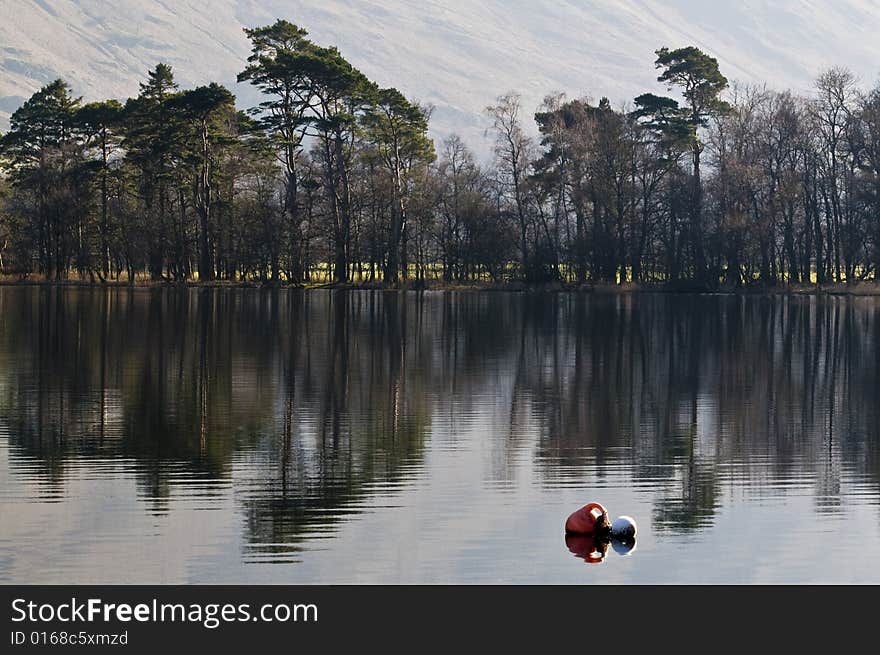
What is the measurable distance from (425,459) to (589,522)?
5.15 metres

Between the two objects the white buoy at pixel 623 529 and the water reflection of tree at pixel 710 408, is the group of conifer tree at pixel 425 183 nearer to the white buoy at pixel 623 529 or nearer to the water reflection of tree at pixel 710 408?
the water reflection of tree at pixel 710 408

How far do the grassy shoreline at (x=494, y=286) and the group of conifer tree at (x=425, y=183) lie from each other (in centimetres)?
131

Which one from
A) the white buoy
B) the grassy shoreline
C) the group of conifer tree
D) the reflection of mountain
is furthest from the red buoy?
the group of conifer tree

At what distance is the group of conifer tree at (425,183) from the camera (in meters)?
91.9

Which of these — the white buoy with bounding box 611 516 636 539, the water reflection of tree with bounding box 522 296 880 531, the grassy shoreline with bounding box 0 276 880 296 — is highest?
the grassy shoreline with bounding box 0 276 880 296

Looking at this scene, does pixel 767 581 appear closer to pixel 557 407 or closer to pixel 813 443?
pixel 813 443

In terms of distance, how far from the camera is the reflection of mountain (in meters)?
18.4

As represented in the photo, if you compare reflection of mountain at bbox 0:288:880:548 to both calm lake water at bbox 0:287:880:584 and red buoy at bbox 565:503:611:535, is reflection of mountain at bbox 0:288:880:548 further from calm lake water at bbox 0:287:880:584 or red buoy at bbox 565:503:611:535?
red buoy at bbox 565:503:611:535

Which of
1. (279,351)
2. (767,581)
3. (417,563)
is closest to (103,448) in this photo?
(417,563)

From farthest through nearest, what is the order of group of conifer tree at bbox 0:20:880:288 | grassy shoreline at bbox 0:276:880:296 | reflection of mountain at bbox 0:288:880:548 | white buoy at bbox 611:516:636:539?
group of conifer tree at bbox 0:20:880:288 → grassy shoreline at bbox 0:276:880:296 → reflection of mountain at bbox 0:288:880:548 → white buoy at bbox 611:516:636:539

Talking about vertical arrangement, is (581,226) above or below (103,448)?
above

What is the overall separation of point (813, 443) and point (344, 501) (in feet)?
29.2

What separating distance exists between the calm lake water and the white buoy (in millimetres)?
328

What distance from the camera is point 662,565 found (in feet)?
46.1
